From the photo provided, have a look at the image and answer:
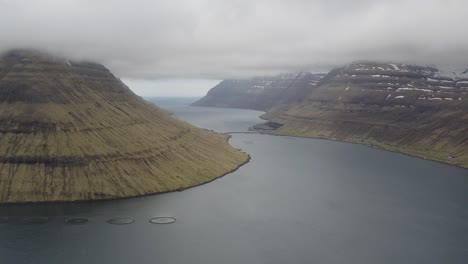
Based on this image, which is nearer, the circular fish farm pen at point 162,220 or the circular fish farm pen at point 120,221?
the circular fish farm pen at point 120,221

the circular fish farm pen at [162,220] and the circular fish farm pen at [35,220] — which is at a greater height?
the circular fish farm pen at [35,220]

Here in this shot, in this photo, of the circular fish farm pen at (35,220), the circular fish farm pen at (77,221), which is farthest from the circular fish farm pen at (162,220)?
the circular fish farm pen at (35,220)

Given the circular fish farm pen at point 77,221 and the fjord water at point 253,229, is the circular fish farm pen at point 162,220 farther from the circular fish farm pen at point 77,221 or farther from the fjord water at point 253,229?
the circular fish farm pen at point 77,221

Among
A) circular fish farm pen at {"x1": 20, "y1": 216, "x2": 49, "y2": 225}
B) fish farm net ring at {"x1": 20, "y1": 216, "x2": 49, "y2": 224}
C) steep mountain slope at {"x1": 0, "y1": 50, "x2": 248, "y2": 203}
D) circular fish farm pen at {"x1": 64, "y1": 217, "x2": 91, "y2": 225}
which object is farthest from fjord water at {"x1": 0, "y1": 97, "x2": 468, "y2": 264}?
steep mountain slope at {"x1": 0, "y1": 50, "x2": 248, "y2": 203}

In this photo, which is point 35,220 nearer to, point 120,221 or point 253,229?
point 120,221

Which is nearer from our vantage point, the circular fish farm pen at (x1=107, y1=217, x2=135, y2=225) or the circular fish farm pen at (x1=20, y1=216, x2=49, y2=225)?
the circular fish farm pen at (x1=20, y1=216, x2=49, y2=225)

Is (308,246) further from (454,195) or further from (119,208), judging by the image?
(454,195)

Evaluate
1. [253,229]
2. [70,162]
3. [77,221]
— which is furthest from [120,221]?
[70,162]

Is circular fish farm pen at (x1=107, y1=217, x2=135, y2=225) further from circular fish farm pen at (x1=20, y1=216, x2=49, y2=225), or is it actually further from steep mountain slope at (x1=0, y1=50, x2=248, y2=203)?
steep mountain slope at (x1=0, y1=50, x2=248, y2=203)
